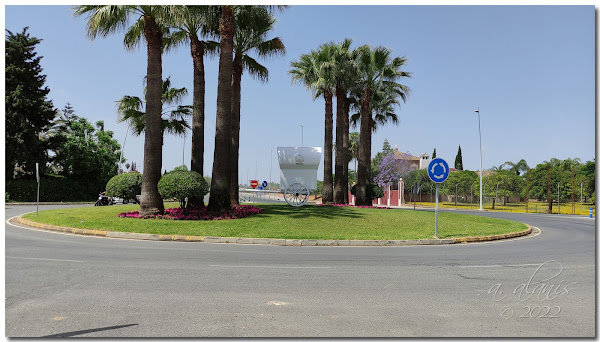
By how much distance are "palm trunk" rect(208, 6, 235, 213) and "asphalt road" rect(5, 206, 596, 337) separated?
25.4 ft

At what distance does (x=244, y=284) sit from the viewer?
6.38m

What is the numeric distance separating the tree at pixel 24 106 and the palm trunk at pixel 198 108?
2262 centimetres

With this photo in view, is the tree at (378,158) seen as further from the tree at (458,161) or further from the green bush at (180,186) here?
the green bush at (180,186)

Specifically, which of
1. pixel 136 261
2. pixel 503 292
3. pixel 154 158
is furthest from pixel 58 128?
pixel 503 292

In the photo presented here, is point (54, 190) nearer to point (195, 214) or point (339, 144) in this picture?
point (339, 144)

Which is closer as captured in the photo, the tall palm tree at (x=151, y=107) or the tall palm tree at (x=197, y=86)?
the tall palm tree at (x=151, y=107)

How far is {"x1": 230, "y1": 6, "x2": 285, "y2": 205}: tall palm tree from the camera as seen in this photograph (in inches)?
819

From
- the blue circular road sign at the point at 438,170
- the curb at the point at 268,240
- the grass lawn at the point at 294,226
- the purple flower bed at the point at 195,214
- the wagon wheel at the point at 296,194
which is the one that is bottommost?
the curb at the point at 268,240

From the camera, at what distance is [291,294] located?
5750mm

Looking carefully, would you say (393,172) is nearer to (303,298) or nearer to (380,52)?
(380,52)

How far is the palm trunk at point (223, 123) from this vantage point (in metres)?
17.8

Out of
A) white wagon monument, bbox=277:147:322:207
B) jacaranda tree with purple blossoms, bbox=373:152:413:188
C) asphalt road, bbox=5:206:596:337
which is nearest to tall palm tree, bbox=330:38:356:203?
white wagon monument, bbox=277:147:322:207

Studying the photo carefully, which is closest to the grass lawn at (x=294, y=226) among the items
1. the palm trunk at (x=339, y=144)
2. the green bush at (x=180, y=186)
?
the green bush at (x=180, y=186)

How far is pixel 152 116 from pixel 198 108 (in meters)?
3.48
